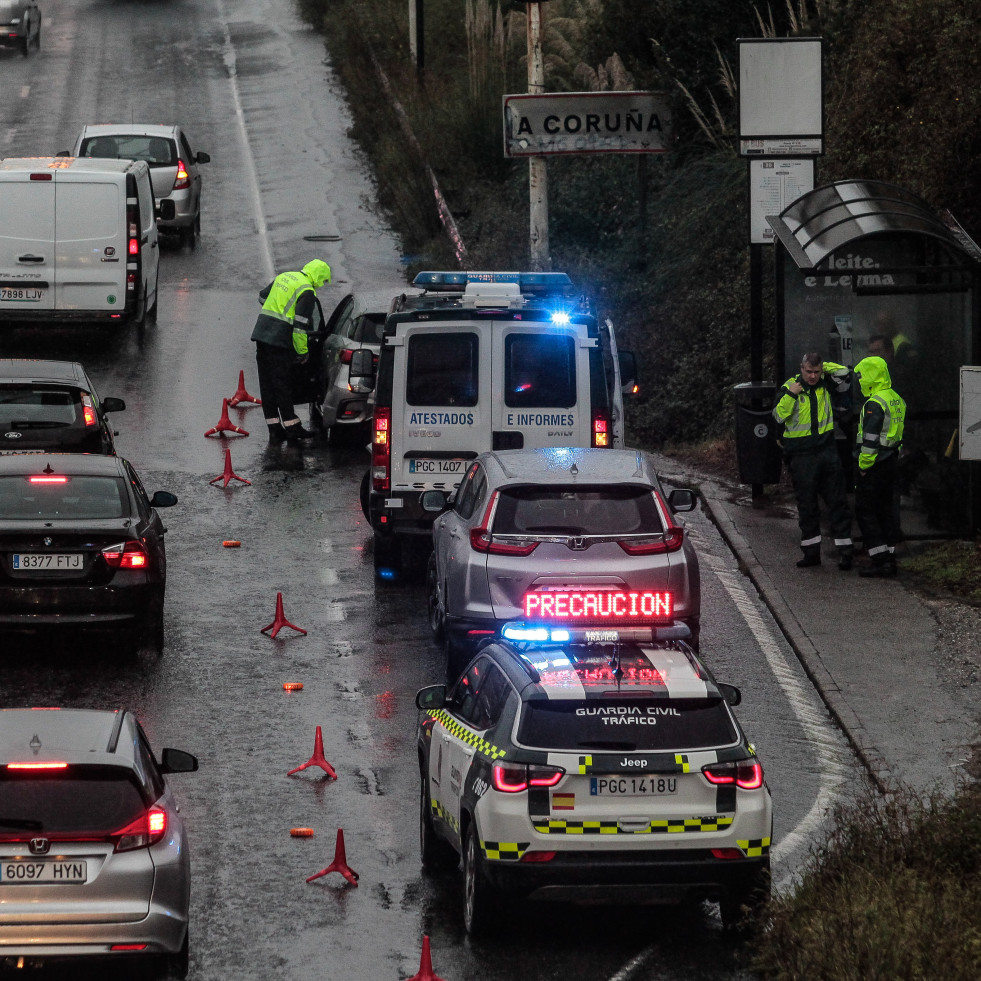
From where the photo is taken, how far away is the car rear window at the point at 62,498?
47.2ft

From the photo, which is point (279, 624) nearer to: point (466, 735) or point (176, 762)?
point (466, 735)

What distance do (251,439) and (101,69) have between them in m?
28.4

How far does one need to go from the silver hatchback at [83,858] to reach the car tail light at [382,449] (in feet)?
25.5

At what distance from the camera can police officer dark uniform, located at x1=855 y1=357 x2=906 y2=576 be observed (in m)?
17.0

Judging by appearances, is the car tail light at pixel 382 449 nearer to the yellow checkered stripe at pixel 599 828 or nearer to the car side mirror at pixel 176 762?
the car side mirror at pixel 176 762

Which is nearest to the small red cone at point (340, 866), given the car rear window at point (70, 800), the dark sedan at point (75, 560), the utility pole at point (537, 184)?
the car rear window at point (70, 800)

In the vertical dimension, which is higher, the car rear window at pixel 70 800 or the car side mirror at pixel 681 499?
the car side mirror at pixel 681 499

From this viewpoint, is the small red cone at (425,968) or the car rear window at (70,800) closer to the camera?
the car rear window at (70,800)

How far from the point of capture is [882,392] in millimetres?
16969

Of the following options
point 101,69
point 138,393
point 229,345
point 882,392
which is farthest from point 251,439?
point 101,69

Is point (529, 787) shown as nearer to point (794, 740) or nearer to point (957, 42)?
point (794, 740)

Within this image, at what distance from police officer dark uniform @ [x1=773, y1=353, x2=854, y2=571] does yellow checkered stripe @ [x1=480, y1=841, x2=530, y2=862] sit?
8.72m

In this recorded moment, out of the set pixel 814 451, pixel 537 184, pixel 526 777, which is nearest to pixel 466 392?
pixel 814 451

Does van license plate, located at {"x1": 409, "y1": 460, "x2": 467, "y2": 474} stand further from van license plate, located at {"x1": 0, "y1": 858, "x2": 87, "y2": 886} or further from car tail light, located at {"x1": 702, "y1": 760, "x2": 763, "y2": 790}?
van license plate, located at {"x1": 0, "y1": 858, "x2": 87, "y2": 886}
